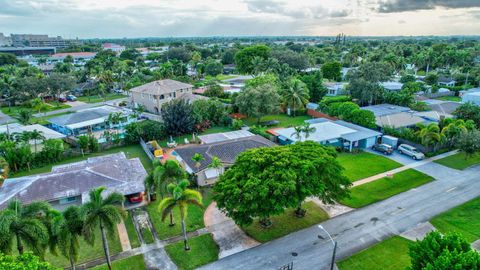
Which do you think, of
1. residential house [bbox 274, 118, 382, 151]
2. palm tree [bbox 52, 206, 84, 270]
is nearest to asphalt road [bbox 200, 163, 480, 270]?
palm tree [bbox 52, 206, 84, 270]

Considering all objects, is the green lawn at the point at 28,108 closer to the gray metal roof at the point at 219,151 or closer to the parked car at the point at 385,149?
the gray metal roof at the point at 219,151

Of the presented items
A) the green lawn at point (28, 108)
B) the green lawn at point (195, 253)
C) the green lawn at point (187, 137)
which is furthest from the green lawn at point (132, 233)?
the green lawn at point (28, 108)

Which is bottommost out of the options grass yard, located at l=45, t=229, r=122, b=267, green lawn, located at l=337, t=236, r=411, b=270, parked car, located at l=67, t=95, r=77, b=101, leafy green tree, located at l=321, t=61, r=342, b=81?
grass yard, located at l=45, t=229, r=122, b=267

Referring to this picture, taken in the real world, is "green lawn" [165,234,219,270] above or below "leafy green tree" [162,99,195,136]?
below

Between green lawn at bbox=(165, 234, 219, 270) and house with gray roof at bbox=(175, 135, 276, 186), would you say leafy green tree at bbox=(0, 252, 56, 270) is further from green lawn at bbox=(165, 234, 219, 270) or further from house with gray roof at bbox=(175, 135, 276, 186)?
house with gray roof at bbox=(175, 135, 276, 186)

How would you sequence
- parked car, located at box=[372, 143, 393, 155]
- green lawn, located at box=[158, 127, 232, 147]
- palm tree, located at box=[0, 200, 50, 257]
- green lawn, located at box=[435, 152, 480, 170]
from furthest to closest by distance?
green lawn, located at box=[158, 127, 232, 147]
parked car, located at box=[372, 143, 393, 155]
green lawn, located at box=[435, 152, 480, 170]
palm tree, located at box=[0, 200, 50, 257]

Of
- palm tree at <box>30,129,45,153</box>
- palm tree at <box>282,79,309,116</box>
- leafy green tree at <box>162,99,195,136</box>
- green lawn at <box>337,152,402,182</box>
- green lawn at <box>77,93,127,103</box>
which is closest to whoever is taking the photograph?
green lawn at <box>337,152,402,182</box>
